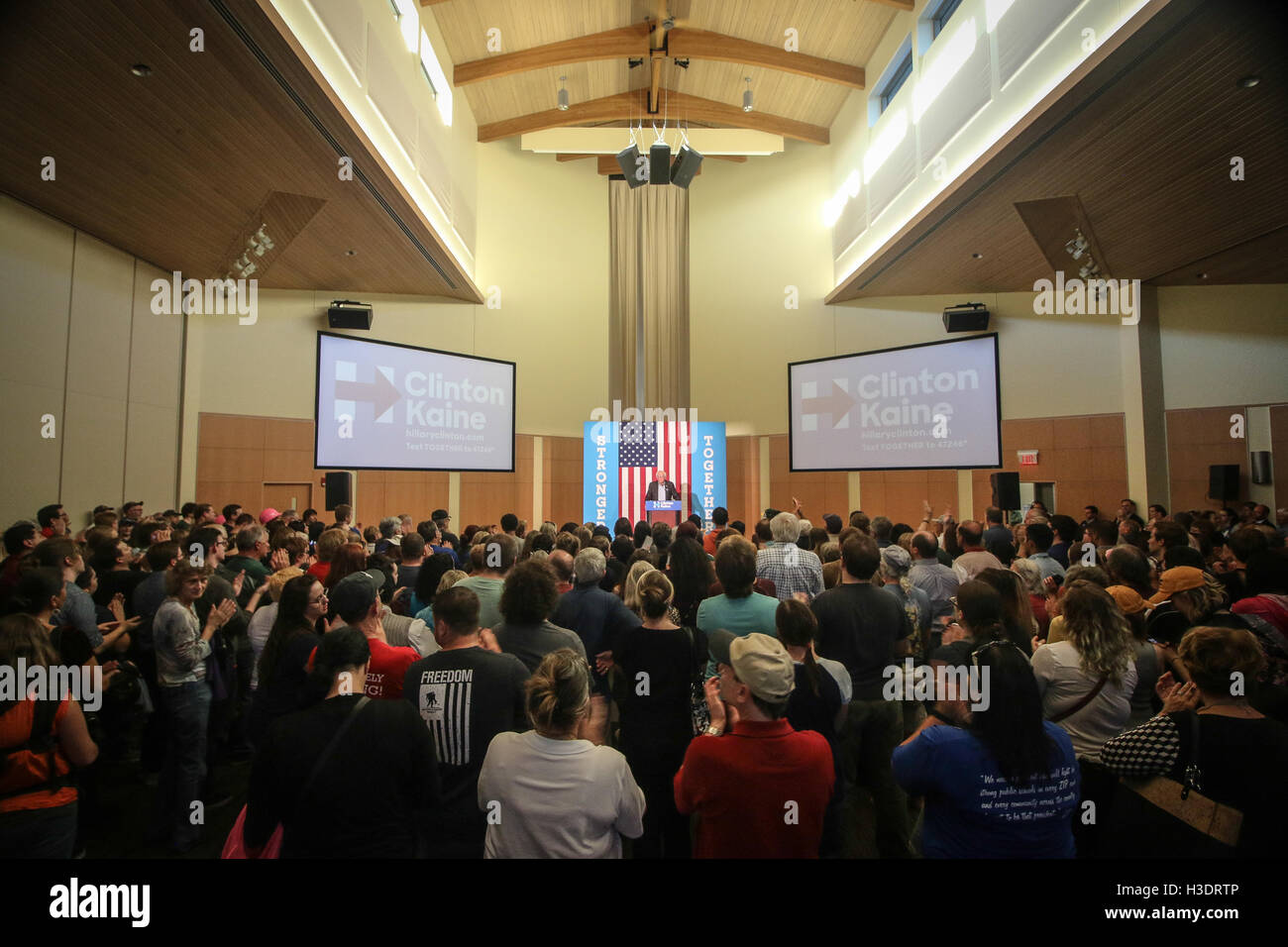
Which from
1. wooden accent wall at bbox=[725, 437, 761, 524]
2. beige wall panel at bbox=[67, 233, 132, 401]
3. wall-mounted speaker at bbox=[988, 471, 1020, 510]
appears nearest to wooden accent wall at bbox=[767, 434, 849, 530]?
wooden accent wall at bbox=[725, 437, 761, 524]

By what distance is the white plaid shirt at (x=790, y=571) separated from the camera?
3910 millimetres

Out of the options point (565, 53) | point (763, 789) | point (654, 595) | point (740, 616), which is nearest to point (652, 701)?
point (654, 595)

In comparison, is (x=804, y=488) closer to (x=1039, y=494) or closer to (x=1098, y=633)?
(x=1039, y=494)

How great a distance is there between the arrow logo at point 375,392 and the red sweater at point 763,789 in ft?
26.1

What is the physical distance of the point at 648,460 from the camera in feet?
37.8

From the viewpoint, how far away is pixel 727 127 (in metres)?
12.0

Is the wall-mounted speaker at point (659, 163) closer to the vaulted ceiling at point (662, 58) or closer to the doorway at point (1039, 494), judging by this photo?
the vaulted ceiling at point (662, 58)

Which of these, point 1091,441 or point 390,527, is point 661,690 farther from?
point 1091,441

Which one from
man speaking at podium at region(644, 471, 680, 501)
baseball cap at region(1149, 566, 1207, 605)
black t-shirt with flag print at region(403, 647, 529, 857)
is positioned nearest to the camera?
black t-shirt with flag print at region(403, 647, 529, 857)

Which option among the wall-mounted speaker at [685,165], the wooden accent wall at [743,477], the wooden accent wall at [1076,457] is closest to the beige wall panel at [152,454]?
the wall-mounted speaker at [685,165]

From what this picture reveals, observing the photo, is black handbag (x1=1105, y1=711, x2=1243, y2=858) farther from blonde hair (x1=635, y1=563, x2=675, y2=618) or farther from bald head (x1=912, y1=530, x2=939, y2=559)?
bald head (x1=912, y1=530, x2=939, y2=559)

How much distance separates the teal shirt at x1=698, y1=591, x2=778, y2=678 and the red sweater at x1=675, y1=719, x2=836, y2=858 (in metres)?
1.10

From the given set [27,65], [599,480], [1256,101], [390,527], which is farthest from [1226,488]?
[27,65]

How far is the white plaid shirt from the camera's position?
154 inches
